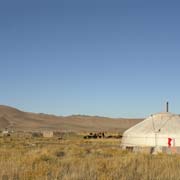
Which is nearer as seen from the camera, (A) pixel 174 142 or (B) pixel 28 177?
(B) pixel 28 177

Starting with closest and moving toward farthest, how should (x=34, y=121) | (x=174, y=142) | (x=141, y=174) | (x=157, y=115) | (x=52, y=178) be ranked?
(x=52, y=178)
(x=141, y=174)
(x=174, y=142)
(x=157, y=115)
(x=34, y=121)

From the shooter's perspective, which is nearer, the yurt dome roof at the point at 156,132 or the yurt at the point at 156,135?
the yurt at the point at 156,135

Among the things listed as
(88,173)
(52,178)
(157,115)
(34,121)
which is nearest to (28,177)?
(52,178)

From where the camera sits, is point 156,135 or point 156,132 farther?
point 156,132

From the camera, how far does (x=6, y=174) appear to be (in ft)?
41.3

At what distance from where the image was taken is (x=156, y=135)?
34.0 meters

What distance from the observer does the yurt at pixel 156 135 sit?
32406 millimetres

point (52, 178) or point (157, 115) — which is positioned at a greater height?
point (157, 115)

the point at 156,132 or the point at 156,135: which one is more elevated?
the point at 156,132

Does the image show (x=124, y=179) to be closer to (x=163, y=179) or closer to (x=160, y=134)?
(x=163, y=179)

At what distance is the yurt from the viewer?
1276 inches

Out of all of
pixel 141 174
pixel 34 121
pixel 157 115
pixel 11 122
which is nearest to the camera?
pixel 141 174

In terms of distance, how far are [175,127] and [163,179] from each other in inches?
876

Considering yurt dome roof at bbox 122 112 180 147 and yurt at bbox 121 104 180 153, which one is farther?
yurt dome roof at bbox 122 112 180 147
